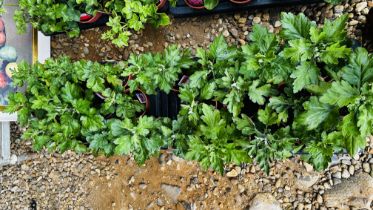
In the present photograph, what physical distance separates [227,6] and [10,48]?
50.3 inches

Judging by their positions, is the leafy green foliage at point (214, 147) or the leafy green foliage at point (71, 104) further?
the leafy green foliage at point (71, 104)

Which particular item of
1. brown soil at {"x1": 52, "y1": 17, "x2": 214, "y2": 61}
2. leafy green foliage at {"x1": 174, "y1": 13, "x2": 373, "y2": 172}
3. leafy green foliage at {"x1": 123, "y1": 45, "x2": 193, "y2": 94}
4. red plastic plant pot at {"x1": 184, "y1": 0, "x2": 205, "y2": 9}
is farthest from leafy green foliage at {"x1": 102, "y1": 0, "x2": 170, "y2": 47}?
leafy green foliage at {"x1": 174, "y1": 13, "x2": 373, "y2": 172}

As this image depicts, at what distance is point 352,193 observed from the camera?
2.49m

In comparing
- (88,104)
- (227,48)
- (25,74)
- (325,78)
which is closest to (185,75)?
(227,48)

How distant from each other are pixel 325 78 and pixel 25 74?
131 cm

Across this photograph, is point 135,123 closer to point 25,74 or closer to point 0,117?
point 25,74

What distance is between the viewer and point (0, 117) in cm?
251

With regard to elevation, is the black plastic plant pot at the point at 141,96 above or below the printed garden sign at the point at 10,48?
below

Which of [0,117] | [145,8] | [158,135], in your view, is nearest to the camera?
[158,135]

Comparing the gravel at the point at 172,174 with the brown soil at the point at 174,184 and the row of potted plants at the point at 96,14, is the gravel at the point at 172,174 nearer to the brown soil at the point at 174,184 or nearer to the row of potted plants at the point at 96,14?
the brown soil at the point at 174,184

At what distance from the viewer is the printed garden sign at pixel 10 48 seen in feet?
8.37

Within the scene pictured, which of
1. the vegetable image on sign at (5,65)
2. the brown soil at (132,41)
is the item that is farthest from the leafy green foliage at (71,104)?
the brown soil at (132,41)

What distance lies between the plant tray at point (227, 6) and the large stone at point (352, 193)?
100cm

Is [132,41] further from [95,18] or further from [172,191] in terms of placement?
[172,191]
